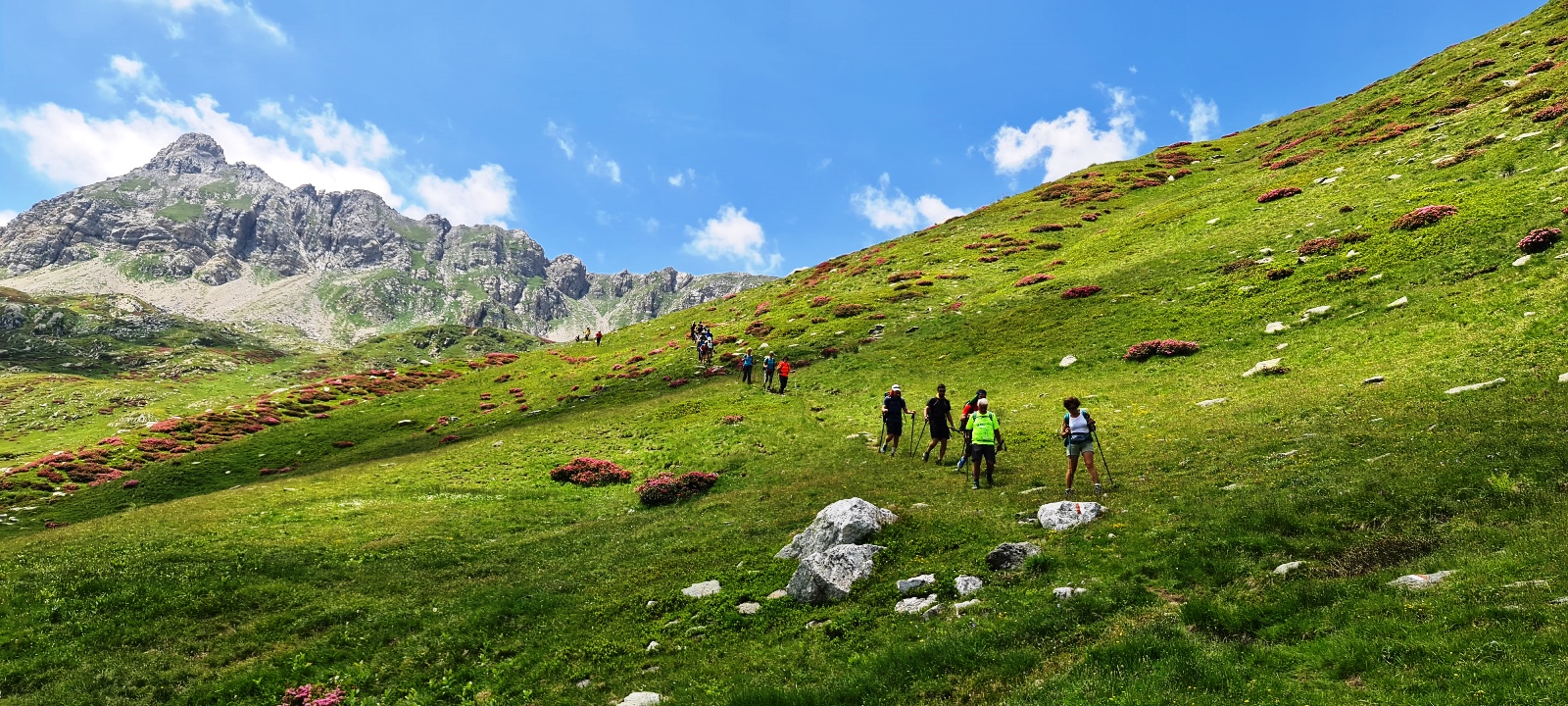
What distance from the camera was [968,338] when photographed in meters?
47.2

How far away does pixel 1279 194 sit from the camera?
5162cm

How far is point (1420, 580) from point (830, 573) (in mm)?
11240

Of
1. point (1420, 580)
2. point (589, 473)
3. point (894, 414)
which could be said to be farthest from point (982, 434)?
point (589, 473)

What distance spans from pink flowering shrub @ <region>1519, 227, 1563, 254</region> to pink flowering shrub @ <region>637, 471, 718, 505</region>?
3781cm

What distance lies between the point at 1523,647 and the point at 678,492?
25.8 m

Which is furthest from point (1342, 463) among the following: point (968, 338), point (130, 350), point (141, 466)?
point (130, 350)

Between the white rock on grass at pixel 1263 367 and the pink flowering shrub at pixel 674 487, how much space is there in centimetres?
2490

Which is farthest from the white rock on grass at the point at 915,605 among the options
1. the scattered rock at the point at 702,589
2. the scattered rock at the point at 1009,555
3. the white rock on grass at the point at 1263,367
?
the white rock on grass at the point at 1263,367

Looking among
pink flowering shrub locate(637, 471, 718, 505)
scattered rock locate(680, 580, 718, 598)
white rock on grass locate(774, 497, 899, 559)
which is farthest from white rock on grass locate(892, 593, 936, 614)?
pink flowering shrub locate(637, 471, 718, 505)

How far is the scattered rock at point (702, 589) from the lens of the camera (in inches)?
681

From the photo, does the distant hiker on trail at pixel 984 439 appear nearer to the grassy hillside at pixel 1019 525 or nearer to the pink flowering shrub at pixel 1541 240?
the grassy hillside at pixel 1019 525

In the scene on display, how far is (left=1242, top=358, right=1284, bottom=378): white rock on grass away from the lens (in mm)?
27464

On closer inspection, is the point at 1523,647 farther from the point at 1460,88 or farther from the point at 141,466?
the point at 1460,88

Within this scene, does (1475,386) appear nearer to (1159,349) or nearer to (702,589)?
(1159,349)
